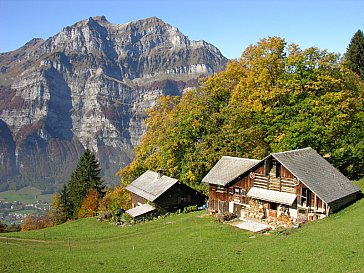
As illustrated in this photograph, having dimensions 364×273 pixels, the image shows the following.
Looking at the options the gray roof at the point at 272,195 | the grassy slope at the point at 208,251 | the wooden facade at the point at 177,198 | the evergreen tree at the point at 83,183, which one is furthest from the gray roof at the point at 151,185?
the evergreen tree at the point at 83,183

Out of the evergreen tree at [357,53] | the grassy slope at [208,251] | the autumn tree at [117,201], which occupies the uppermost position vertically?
the evergreen tree at [357,53]

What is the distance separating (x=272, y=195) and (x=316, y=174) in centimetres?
488

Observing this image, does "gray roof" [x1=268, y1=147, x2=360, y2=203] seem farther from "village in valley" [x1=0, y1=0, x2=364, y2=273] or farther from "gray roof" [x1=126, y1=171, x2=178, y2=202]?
"gray roof" [x1=126, y1=171, x2=178, y2=202]

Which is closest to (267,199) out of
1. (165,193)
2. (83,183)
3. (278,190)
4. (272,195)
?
(272,195)

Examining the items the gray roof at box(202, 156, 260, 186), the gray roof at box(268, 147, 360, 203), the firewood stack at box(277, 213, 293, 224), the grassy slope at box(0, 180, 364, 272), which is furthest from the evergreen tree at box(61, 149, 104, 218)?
the gray roof at box(268, 147, 360, 203)

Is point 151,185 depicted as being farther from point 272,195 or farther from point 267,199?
point 272,195

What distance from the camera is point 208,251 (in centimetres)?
2841

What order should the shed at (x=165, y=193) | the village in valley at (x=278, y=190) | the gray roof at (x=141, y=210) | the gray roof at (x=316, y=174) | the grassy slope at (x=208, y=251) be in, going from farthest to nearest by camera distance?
the shed at (x=165, y=193) → the gray roof at (x=141, y=210) → the village in valley at (x=278, y=190) → the gray roof at (x=316, y=174) → the grassy slope at (x=208, y=251)

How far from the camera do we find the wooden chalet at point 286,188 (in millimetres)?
A: 35456

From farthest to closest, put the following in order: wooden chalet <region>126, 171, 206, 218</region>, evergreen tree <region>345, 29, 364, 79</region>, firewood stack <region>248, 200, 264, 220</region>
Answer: evergreen tree <region>345, 29, 364, 79</region> < wooden chalet <region>126, 171, 206, 218</region> < firewood stack <region>248, 200, 264, 220</region>

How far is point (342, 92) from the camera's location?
46.3 m

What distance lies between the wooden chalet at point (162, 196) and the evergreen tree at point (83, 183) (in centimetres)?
2460

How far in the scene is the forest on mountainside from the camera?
151 feet

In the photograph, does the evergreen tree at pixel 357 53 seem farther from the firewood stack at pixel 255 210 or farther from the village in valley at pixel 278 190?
the firewood stack at pixel 255 210
